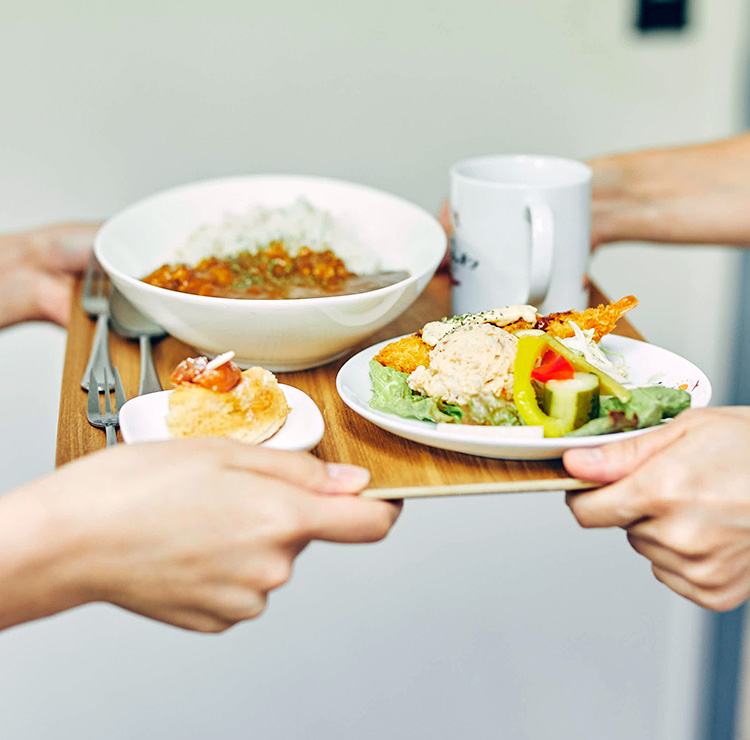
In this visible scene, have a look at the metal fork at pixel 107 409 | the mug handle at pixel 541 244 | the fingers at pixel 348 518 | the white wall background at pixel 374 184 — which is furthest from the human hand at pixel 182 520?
the white wall background at pixel 374 184

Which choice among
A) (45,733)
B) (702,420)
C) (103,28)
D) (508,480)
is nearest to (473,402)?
(508,480)

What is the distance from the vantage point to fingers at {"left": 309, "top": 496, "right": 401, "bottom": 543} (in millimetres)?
733

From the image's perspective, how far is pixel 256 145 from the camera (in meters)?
1.75

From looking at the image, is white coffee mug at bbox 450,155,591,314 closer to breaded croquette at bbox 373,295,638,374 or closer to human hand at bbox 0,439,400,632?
breaded croquette at bbox 373,295,638,374

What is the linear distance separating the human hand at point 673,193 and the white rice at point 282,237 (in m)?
0.43

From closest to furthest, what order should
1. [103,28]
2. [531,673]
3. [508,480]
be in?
1. [508,480]
2. [103,28]
3. [531,673]

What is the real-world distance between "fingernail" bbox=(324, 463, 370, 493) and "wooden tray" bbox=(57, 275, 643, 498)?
0.01m

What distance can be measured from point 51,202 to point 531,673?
1441 millimetres

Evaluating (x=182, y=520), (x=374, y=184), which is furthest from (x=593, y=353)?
(x=374, y=184)

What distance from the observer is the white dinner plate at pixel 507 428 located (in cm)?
75

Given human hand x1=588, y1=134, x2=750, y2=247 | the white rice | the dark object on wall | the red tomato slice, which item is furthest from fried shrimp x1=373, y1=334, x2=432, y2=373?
the dark object on wall

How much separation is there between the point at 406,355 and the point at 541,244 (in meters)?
0.25

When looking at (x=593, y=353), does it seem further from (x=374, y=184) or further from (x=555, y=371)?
(x=374, y=184)

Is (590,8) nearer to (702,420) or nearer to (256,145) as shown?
(256,145)
